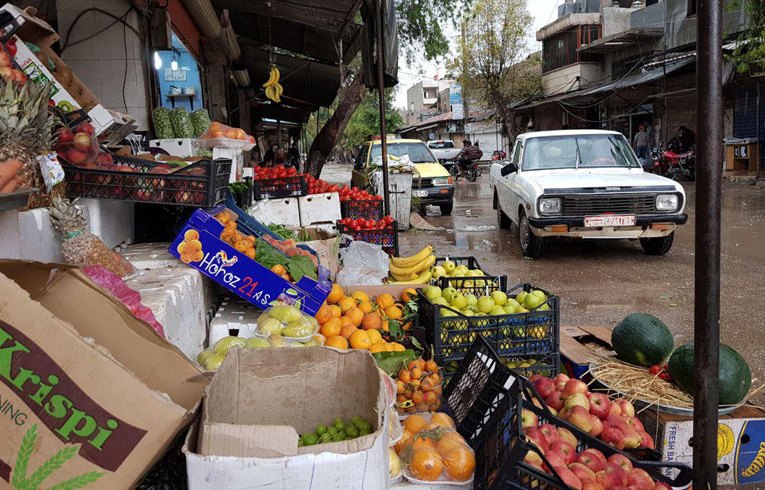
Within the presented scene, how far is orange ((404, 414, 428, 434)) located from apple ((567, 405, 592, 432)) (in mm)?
698

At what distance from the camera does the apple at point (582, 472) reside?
237 cm

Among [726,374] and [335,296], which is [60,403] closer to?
[335,296]

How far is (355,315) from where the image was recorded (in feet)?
13.3

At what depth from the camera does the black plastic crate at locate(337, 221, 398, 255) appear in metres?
7.31

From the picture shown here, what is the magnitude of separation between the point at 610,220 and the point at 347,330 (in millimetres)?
5476

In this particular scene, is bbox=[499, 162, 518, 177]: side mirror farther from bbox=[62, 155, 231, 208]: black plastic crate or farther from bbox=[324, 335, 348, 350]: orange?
bbox=[62, 155, 231, 208]: black plastic crate

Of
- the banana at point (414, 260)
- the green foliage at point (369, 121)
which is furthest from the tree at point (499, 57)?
the banana at point (414, 260)

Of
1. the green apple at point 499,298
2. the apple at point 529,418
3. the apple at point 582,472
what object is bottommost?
the apple at point 582,472

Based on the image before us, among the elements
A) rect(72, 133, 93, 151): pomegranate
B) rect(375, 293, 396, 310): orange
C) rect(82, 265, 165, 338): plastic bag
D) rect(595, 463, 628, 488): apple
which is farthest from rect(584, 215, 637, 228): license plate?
rect(82, 265, 165, 338): plastic bag

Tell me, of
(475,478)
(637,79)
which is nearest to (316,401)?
(475,478)

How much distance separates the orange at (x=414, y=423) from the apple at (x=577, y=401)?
731 mm

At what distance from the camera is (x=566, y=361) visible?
12.9 ft

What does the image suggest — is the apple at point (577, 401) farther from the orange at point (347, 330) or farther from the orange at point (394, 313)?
the orange at point (394, 313)

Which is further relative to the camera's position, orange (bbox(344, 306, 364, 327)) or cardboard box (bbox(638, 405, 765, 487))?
orange (bbox(344, 306, 364, 327))
